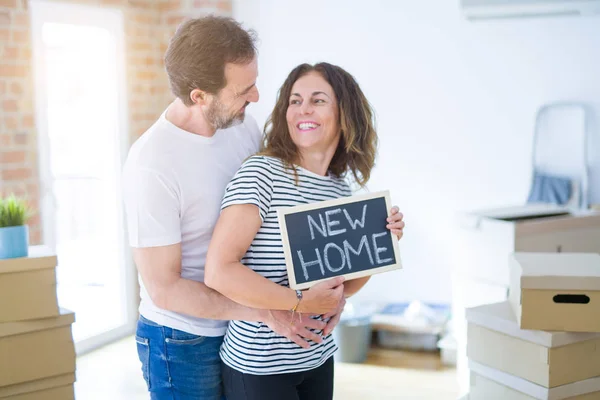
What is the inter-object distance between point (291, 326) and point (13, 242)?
46.3 inches

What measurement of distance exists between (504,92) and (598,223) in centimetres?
99

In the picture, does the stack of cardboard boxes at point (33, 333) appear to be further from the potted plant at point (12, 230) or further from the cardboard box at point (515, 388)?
the cardboard box at point (515, 388)

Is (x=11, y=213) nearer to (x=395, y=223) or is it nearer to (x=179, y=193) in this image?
(x=179, y=193)

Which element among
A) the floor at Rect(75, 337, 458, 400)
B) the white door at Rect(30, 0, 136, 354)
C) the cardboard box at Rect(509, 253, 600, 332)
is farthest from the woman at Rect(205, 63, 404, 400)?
the white door at Rect(30, 0, 136, 354)

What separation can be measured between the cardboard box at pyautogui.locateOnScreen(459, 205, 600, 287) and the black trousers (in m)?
1.45

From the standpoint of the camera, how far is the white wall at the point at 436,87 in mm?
3568

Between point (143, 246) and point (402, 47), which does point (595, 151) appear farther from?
point (143, 246)

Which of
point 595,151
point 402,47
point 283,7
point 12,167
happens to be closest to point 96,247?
point 12,167

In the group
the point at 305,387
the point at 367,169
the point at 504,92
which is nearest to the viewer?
the point at 305,387

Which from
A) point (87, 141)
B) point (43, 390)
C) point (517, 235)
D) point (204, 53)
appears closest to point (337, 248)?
point (204, 53)

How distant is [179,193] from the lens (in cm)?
154

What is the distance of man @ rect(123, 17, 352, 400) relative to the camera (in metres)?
1.51

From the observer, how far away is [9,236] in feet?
7.39

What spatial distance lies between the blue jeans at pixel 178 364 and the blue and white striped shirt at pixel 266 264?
5 cm
